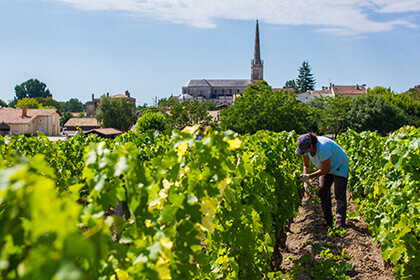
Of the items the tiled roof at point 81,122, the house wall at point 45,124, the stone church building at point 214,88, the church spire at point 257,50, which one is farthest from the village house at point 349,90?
the house wall at point 45,124

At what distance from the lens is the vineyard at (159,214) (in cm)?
125

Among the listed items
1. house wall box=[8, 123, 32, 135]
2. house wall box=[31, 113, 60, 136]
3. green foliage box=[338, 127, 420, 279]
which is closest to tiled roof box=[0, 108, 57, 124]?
house wall box=[8, 123, 32, 135]

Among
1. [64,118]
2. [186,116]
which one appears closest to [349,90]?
[64,118]

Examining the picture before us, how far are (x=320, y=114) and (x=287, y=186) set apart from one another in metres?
43.5

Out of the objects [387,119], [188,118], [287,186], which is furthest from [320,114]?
[287,186]

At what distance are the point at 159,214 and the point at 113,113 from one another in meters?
66.5

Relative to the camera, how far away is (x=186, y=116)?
4028cm

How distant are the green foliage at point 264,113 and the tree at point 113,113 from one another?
30384 mm

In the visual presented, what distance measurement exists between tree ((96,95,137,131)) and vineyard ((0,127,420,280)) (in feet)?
205

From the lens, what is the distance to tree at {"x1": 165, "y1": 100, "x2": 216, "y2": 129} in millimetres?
40219

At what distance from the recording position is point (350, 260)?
18.3 ft

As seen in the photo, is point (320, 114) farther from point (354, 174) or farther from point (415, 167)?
point (415, 167)

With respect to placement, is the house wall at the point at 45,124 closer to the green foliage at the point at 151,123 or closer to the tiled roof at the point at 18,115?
the tiled roof at the point at 18,115

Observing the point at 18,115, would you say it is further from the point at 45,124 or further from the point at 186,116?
the point at 186,116
